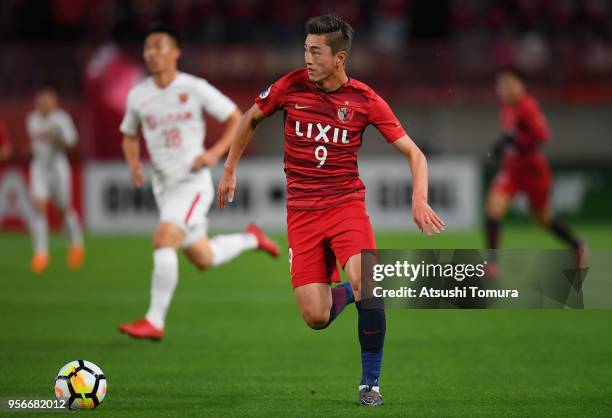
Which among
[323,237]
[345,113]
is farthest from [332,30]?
[323,237]

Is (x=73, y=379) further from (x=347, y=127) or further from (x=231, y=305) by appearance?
(x=231, y=305)

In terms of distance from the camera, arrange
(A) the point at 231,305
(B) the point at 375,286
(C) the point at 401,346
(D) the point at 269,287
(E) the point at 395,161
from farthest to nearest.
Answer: (E) the point at 395,161, (D) the point at 269,287, (A) the point at 231,305, (C) the point at 401,346, (B) the point at 375,286

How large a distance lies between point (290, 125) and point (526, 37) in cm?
1737

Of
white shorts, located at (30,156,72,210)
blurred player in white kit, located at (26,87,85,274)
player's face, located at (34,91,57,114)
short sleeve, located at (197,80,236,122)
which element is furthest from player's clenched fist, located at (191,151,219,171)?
white shorts, located at (30,156,72,210)

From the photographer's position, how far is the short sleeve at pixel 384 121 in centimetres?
608

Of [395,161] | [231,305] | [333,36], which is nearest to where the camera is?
[333,36]

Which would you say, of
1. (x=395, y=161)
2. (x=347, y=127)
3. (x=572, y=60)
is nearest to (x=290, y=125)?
(x=347, y=127)

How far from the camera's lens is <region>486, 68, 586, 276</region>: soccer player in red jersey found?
12.6 m

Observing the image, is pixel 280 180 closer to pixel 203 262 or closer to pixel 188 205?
pixel 203 262

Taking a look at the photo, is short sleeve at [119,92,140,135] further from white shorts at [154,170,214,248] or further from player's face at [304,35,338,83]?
player's face at [304,35,338,83]

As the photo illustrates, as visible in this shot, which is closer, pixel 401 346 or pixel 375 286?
pixel 375 286

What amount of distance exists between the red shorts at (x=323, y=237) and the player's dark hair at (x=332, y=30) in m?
0.92

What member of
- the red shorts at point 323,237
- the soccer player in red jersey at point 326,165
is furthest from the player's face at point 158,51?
the red shorts at point 323,237

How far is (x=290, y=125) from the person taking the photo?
634 centimetres
